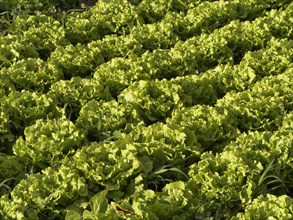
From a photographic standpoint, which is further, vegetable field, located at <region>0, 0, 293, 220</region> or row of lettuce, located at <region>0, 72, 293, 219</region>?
vegetable field, located at <region>0, 0, 293, 220</region>

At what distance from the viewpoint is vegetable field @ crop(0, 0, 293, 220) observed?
244 inches

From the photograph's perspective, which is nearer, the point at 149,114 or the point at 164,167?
the point at 164,167

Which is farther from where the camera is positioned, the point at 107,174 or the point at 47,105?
the point at 47,105

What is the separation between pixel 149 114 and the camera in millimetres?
8062

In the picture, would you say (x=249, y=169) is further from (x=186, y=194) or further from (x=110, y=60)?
(x=110, y=60)

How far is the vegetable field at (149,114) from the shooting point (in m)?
6.20

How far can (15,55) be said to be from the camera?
9906 mm

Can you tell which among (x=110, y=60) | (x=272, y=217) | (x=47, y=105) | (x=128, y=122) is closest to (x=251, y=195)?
(x=272, y=217)

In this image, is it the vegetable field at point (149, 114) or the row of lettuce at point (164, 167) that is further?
the vegetable field at point (149, 114)

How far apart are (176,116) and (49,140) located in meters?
1.74

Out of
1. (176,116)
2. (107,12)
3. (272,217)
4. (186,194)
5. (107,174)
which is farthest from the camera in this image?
(107,12)

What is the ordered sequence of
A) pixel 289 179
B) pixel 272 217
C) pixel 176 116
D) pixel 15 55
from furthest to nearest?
pixel 15 55, pixel 176 116, pixel 289 179, pixel 272 217

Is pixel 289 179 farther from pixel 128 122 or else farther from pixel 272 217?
pixel 128 122

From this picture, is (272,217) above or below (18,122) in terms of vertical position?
above
